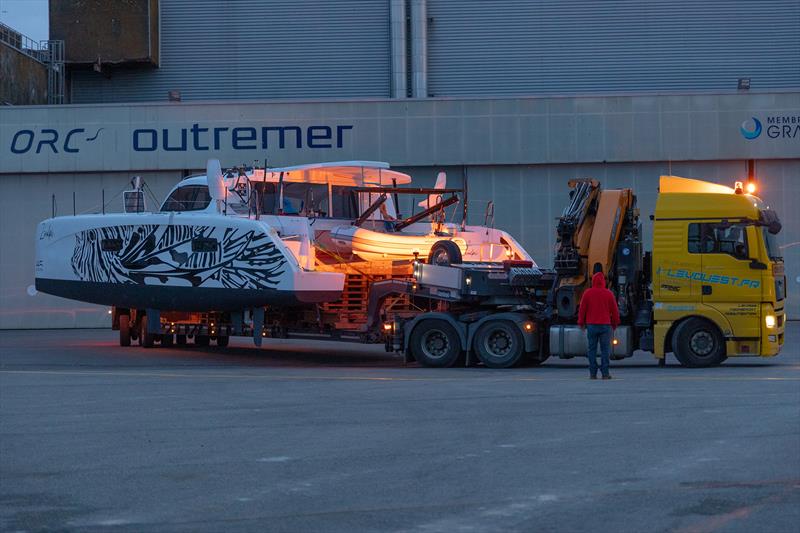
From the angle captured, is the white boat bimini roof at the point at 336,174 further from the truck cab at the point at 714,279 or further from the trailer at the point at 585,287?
the truck cab at the point at 714,279

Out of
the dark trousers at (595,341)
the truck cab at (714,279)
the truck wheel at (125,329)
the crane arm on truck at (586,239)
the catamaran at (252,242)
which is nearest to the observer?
the dark trousers at (595,341)

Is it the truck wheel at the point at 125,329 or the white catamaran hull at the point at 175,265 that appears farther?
the truck wheel at the point at 125,329

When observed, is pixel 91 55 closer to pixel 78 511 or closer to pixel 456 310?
pixel 456 310

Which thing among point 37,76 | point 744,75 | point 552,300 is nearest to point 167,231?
point 552,300

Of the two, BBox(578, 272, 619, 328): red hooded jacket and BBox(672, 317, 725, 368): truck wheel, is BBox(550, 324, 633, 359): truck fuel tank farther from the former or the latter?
BBox(578, 272, 619, 328): red hooded jacket

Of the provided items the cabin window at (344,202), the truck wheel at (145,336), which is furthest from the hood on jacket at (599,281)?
the truck wheel at (145,336)

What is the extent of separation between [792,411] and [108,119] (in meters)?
24.9

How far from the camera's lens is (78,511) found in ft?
25.5

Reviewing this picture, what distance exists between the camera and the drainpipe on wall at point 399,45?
39.8 m

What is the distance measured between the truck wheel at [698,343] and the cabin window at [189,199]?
8375 mm

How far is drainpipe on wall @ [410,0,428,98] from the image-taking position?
39781 mm

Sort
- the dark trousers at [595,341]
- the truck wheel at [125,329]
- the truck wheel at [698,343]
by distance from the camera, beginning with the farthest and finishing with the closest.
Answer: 1. the truck wheel at [125,329]
2. the truck wheel at [698,343]
3. the dark trousers at [595,341]

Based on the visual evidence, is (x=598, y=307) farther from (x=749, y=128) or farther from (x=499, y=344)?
(x=749, y=128)

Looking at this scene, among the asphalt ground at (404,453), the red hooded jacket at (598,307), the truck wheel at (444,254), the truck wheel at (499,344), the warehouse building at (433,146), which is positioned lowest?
the asphalt ground at (404,453)
